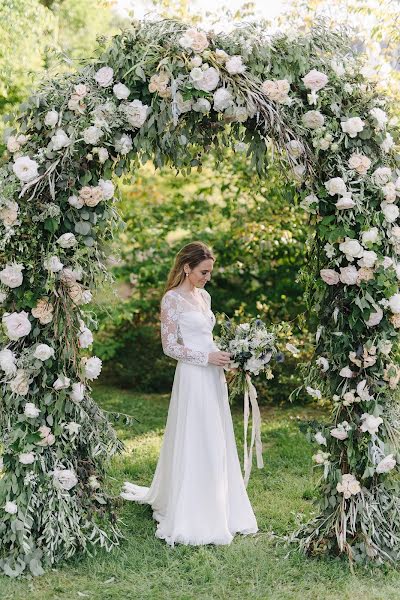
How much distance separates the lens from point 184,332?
4859mm

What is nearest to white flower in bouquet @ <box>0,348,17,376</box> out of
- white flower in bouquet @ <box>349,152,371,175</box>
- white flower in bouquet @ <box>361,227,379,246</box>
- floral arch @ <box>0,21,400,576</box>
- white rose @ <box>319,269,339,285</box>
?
floral arch @ <box>0,21,400,576</box>

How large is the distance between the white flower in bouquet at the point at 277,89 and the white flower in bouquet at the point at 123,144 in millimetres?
775

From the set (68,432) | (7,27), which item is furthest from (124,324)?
(68,432)

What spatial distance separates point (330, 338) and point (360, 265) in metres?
0.47

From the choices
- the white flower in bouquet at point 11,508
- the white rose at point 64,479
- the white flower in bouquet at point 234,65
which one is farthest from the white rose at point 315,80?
the white flower in bouquet at point 11,508

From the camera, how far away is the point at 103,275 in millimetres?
4324

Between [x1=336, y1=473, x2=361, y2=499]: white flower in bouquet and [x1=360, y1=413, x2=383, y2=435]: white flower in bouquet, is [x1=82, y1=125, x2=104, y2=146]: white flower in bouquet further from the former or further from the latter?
[x1=336, y1=473, x2=361, y2=499]: white flower in bouquet

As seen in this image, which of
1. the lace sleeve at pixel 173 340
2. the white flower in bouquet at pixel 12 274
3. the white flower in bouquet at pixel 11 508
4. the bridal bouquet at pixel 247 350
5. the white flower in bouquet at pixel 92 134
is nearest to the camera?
the white flower in bouquet at pixel 92 134

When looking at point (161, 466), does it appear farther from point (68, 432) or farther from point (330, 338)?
Result: point (330, 338)

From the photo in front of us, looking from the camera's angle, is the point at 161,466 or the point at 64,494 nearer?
the point at 64,494

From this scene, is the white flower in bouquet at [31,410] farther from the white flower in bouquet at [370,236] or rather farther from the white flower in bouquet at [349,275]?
the white flower in bouquet at [370,236]

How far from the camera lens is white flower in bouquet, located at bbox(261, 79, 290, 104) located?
407 cm

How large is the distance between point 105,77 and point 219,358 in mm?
1785

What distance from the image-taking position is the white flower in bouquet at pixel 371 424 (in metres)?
4.24
